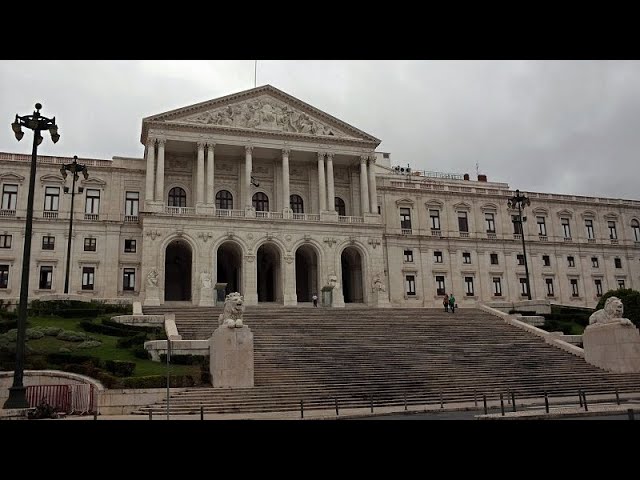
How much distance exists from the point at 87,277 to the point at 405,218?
3315cm

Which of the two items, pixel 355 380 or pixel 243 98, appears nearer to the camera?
pixel 355 380

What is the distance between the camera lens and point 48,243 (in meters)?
55.9

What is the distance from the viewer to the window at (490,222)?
2729 inches

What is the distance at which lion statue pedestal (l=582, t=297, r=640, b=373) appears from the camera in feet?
110

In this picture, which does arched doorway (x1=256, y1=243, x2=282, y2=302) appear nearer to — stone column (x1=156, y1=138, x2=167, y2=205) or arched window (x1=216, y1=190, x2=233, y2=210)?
arched window (x1=216, y1=190, x2=233, y2=210)

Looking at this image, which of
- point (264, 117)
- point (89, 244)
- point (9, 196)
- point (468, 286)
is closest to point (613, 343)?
point (468, 286)

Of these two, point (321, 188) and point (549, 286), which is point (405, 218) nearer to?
point (321, 188)

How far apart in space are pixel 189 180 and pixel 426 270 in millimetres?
26355

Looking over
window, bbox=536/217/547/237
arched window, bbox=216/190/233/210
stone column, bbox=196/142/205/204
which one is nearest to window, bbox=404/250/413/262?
window, bbox=536/217/547/237

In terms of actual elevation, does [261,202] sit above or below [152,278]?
above

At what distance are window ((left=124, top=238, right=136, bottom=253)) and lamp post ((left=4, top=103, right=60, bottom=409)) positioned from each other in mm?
35076
